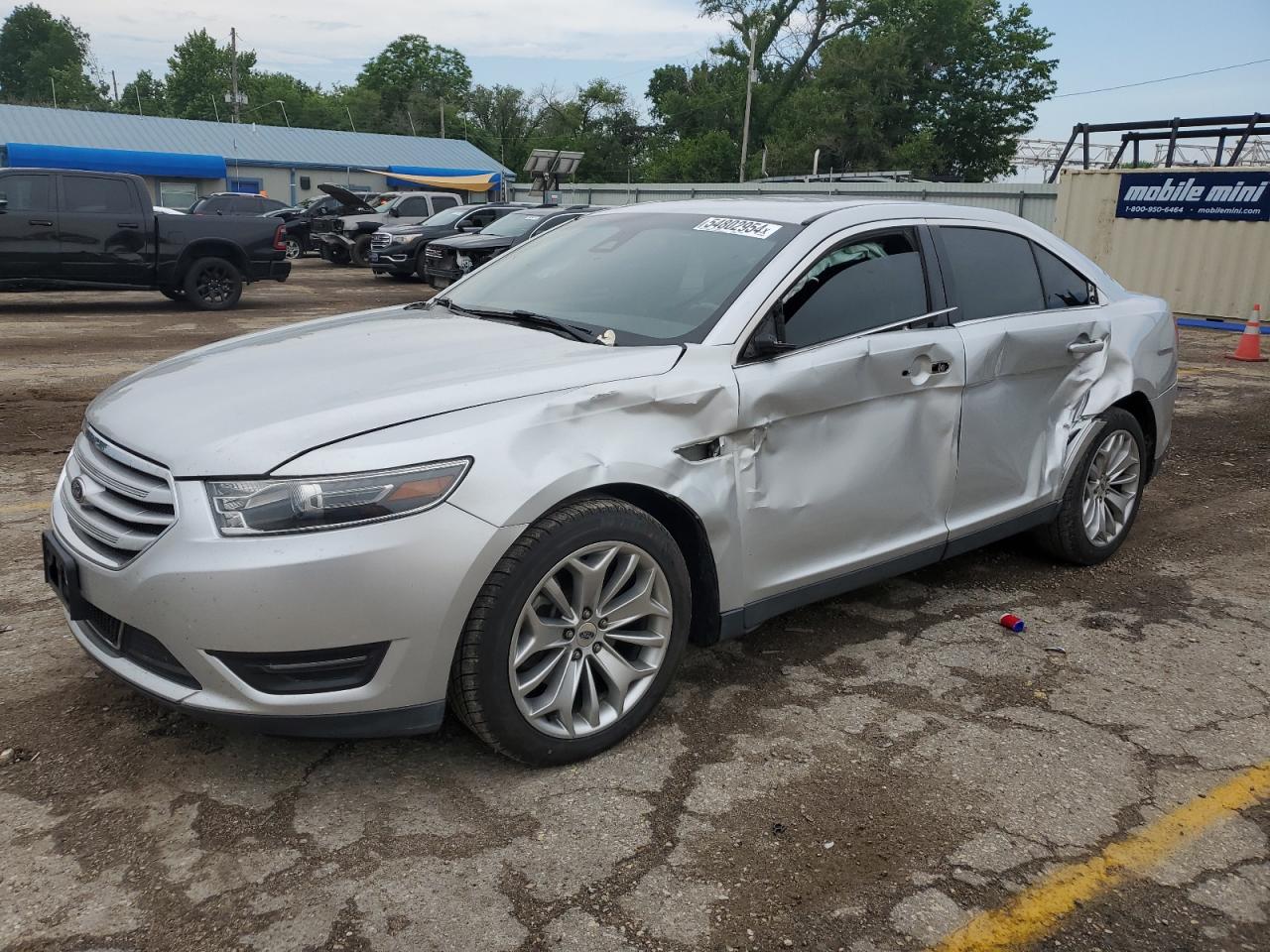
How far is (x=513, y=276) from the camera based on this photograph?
432 centimetres

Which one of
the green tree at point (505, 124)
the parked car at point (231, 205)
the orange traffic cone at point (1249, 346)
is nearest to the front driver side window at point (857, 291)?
the orange traffic cone at point (1249, 346)

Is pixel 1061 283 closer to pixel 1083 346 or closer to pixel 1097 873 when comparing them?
pixel 1083 346

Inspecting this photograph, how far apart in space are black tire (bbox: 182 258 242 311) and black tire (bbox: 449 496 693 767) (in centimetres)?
1378

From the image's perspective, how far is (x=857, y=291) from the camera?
152 inches

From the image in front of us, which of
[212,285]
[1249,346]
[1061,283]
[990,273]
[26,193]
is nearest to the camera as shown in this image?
[990,273]

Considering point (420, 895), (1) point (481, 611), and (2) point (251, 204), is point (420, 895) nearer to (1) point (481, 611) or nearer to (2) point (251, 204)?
(1) point (481, 611)

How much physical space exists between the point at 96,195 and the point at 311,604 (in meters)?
13.6

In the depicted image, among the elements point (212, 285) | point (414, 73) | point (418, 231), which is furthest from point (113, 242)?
point (414, 73)

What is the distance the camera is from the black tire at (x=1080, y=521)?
4.72 m

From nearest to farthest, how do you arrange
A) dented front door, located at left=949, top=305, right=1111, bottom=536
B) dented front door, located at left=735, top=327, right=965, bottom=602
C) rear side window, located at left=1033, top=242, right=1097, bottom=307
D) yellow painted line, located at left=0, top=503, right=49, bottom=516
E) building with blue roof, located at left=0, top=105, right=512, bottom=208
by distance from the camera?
dented front door, located at left=735, top=327, right=965, bottom=602
dented front door, located at left=949, top=305, right=1111, bottom=536
rear side window, located at left=1033, top=242, right=1097, bottom=307
yellow painted line, located at left=0, top=503, right=49, bottom=516
building with blue roof, located at left=0, top=105, right=512, bottom=208

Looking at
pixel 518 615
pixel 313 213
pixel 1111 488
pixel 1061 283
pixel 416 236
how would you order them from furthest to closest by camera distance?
pixel 313 213 < pixel 416 236 < pixel 1111 488 < pixel 1061 283 < pixel 518 615

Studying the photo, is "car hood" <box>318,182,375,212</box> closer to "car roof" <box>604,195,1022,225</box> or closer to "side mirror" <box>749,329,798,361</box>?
"car roof" <box>604,195,1022,225</box>

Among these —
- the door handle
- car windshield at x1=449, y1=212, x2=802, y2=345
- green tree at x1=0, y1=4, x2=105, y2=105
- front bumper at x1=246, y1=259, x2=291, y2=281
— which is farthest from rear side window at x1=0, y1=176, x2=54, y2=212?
green tree at x1=0, y1=4, x2=105, y2=105

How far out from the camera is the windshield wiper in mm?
3564
